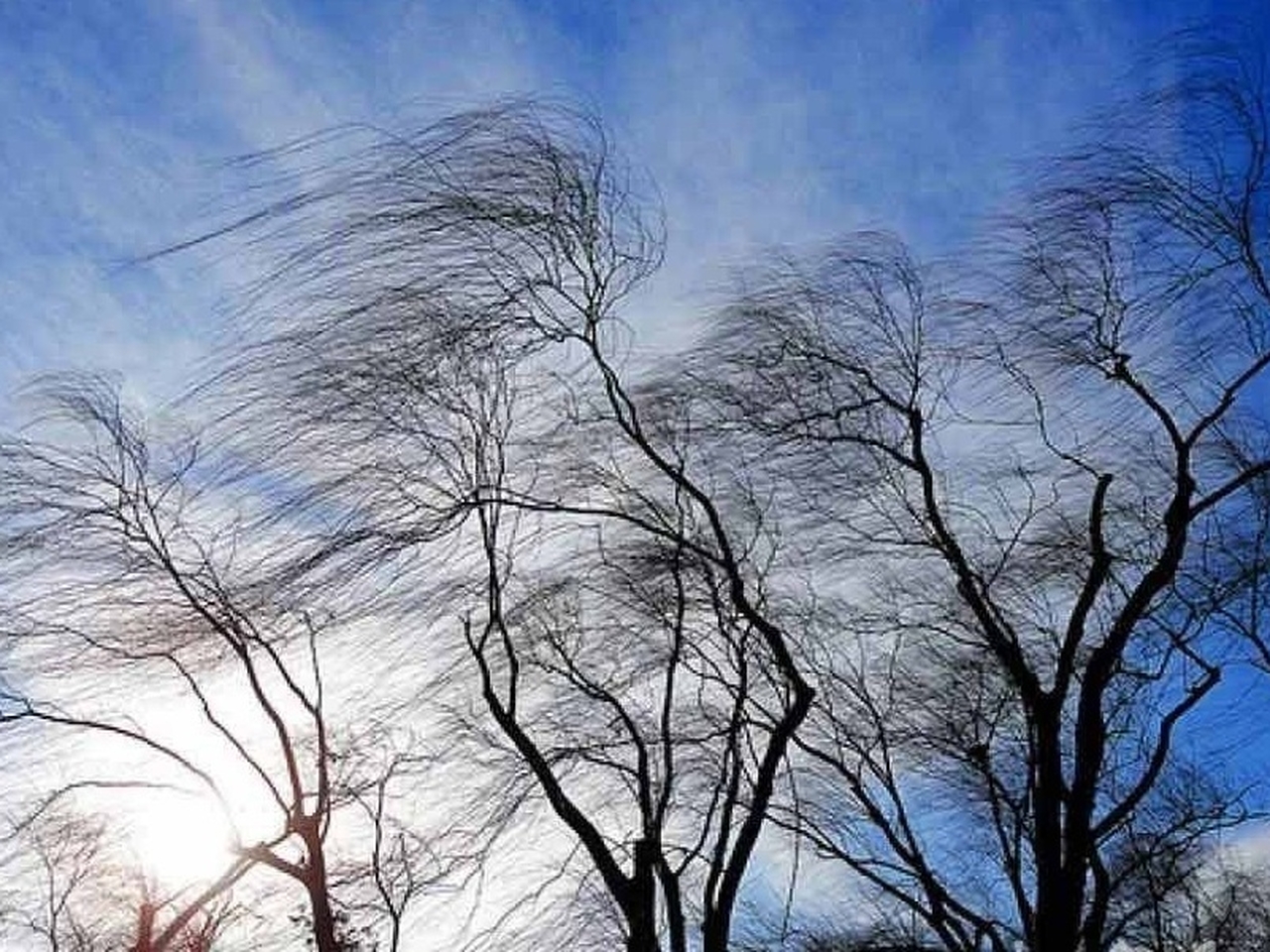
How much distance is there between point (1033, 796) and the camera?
7160 mm

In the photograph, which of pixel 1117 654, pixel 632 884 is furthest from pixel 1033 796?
pixel 632 884

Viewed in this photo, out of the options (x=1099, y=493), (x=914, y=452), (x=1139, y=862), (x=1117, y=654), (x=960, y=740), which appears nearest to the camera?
(x=1117, y=654)

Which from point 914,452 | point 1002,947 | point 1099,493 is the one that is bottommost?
point 1002,947

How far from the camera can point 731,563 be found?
7816 mm

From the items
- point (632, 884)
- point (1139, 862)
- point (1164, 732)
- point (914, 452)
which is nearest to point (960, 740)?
point (1139, 862)

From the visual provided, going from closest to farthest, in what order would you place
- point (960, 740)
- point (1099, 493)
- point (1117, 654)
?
1. point (1117, 654)
2. point (1099, 493)
3. point (960, 740)

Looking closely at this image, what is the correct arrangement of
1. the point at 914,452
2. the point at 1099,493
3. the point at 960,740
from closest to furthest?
the point at 1099,493 < the point at 914,452 < the point at 960,740

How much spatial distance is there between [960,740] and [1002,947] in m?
Result: 1.99

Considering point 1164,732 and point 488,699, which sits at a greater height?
point 488,699

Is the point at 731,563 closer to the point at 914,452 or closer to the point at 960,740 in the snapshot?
the point at 914,452

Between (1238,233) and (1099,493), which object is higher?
(1238,233)

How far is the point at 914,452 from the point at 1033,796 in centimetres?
228

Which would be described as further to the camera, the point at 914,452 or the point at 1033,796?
the point at 914,452

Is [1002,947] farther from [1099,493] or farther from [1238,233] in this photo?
[1238,233]
